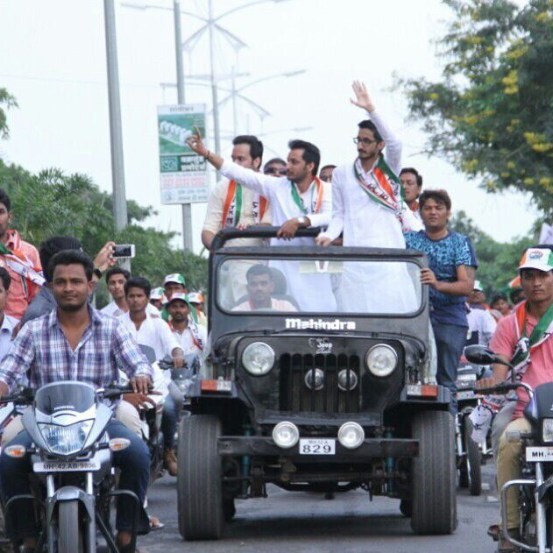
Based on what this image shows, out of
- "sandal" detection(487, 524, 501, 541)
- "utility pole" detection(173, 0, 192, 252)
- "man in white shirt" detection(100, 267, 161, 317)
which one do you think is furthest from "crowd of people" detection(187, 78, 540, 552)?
"utility pole" detection(173, 0, 192, 252)

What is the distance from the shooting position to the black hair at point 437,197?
43.4 ft

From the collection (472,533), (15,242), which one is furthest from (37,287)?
(472,533)

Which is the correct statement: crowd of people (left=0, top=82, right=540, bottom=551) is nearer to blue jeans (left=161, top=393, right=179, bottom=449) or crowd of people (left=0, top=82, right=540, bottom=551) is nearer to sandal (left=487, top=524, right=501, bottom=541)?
blue jeans (left=161, top=393, right=179, bottom=449)

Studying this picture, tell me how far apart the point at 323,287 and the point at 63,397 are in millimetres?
3623

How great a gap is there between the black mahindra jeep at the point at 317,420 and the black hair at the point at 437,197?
1573mm

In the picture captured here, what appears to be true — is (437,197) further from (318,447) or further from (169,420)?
(169,420)

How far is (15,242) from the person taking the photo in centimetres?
1303

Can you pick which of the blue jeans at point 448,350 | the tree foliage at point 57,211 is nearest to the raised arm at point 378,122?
the blue jeans at point 448,350

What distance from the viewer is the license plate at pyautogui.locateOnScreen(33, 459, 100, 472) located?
28.6 ft

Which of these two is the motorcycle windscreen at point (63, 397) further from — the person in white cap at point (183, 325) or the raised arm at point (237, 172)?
the person in white cap at point (183, 325)

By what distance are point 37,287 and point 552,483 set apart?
5.36 m

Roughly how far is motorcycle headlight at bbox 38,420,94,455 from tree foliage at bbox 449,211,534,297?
5296cm

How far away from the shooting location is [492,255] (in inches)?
3066

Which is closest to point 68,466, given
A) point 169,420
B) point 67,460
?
point 67,460
